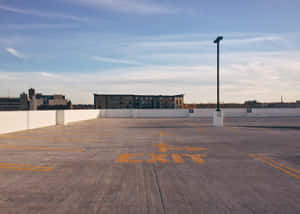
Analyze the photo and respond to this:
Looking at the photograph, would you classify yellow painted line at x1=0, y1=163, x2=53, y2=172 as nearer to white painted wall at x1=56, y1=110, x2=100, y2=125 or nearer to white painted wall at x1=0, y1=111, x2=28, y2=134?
white painted wall at x1=0, y1=111, x2=28, y2=134

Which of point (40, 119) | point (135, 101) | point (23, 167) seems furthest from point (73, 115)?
point (135, 101)

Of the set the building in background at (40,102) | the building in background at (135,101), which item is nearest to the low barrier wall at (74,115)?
the building in background at (40,102)

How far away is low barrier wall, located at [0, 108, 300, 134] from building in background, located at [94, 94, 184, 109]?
18337 millimetres

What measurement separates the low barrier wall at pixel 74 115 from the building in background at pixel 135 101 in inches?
722

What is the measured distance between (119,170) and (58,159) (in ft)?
9.02

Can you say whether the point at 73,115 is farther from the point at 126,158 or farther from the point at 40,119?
the point at 126,158

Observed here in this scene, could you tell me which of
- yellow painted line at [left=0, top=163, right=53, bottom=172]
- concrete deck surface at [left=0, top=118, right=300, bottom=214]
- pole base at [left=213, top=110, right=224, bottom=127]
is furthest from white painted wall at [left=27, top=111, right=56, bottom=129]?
pole base at [left=213, top=110, right=224, bottom=127]

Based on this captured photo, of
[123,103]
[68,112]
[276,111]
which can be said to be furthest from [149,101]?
[68,112]

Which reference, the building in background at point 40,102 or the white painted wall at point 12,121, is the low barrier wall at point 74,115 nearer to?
the white painted wall at point 12,121

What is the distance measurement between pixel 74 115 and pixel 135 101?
32116 mm

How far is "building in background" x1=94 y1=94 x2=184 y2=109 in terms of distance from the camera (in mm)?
62125

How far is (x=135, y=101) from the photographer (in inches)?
2499

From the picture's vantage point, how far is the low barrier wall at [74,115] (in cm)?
1786

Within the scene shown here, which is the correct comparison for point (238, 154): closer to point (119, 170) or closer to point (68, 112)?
point (119, 170)
